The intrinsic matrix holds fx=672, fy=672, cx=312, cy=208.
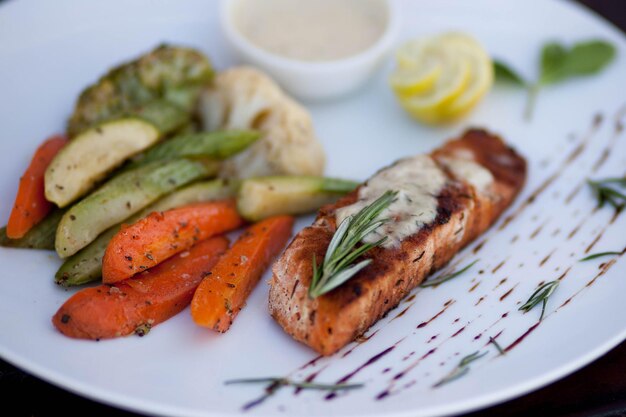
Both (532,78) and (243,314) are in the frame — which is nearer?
(243,314)

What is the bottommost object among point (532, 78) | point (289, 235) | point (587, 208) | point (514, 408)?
point (514, 408)

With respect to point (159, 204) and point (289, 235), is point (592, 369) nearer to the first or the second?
point (289, 235)

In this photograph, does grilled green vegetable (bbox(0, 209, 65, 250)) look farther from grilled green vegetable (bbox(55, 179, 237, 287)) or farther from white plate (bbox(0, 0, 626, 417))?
grilled green vegetable (bbox(55, 179, 237, 287))

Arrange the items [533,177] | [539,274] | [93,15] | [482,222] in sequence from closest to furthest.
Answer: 1. [539,274]
2. [482,222]
3. [533,177]
4. [93,15]

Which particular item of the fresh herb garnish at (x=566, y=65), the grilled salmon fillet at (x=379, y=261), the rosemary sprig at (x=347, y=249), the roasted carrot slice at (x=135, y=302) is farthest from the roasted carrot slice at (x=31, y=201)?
the fresh herb garnish at (x=566, y=65)

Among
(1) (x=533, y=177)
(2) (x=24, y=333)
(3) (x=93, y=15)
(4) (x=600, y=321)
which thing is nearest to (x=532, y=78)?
(1) (x=533, y=177)

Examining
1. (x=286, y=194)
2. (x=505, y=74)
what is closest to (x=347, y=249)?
(x=286, y=194)

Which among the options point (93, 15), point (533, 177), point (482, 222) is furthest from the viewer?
point (93, 15)
